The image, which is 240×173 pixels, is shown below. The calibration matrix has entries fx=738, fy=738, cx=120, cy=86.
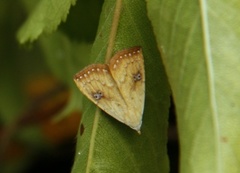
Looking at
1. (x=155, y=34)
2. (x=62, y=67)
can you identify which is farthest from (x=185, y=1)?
(x=62, y=67)

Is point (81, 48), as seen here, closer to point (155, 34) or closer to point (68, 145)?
point (155, 34)

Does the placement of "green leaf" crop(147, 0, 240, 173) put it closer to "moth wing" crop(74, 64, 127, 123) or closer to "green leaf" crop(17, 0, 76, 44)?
"moth wing" crop(74, 64, 127, 123)

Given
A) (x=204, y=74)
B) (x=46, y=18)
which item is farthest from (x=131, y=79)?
(x=46, y=18)

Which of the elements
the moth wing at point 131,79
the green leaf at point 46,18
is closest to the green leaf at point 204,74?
the moth wing at point 131,79

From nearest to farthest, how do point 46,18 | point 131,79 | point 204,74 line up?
point 204,74 → point 131,79 → point 46,18

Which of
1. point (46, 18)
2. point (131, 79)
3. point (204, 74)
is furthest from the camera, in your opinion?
point (46, 18)

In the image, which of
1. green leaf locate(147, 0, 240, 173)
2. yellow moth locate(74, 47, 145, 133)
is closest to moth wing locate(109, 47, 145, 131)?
yellow moth locate(74, 47, 145, 133)

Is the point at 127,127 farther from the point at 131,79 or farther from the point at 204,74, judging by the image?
the point at 204,74
